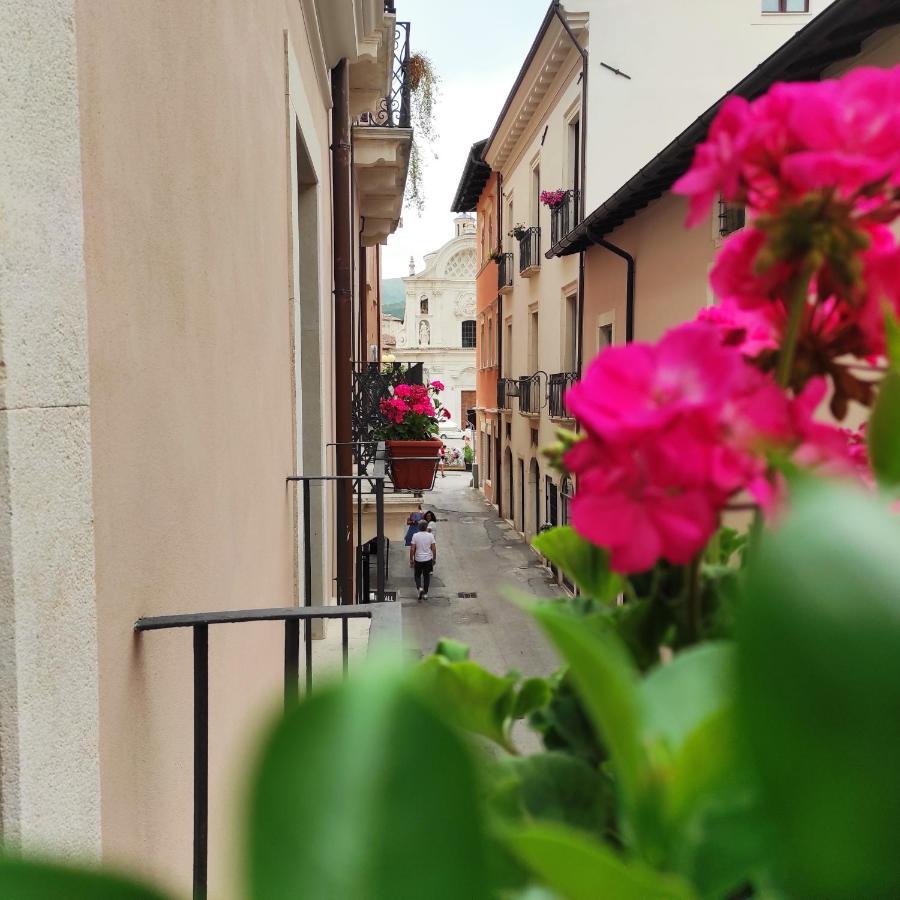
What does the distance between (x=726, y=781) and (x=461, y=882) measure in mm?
106

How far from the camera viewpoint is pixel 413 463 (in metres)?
7.39

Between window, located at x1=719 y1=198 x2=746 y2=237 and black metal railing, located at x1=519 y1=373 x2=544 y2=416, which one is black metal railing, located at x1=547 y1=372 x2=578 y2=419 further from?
window, located at x1=719 y1=198 x2=746 y2=237

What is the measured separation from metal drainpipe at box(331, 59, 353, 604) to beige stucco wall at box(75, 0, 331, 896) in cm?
333

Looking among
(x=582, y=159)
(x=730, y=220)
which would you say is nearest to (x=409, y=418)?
(x=730, y=220)

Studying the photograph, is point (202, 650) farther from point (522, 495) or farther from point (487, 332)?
point (487, 332)

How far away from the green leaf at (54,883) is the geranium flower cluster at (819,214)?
381 millimetres

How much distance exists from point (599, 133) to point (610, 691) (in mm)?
13569

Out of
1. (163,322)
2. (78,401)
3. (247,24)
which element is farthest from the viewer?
(247,24)

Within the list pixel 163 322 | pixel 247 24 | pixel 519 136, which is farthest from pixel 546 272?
pixel 163 322

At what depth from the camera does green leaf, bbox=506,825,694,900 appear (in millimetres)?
232

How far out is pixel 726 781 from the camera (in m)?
0.27

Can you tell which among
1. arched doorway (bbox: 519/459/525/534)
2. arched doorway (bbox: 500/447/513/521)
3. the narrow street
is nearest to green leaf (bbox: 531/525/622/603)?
the narrow street

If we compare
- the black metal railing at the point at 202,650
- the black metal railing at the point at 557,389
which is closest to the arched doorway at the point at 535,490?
the black metal railing at the point at 557,389

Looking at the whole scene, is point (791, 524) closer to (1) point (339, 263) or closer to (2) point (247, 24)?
(2) point (247, 24)
